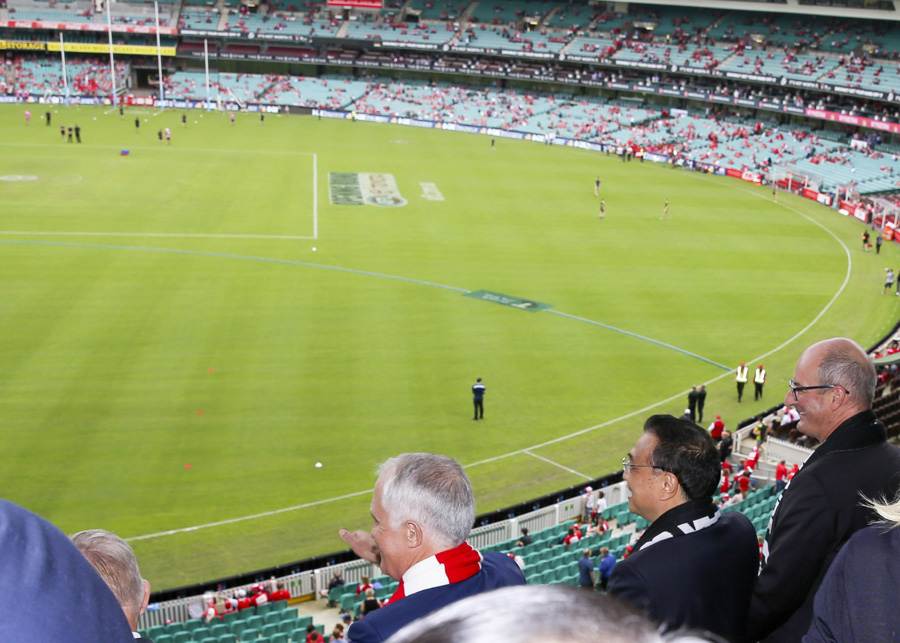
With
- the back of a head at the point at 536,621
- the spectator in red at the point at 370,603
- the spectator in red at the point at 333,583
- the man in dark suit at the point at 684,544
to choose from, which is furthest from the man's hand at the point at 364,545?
the spectator in red at the point at 333,583

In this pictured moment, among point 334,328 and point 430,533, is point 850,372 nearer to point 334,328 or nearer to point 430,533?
point 430,533

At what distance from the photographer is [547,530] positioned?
1952 centimetres

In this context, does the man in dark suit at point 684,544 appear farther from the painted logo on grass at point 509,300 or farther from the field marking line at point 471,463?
the painted logo on grass at point 509,300

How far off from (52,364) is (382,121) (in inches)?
2491

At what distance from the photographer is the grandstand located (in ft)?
238

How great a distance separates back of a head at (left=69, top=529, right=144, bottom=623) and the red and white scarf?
1160 mm

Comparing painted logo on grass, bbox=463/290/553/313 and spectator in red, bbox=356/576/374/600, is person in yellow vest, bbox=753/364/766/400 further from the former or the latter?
spectator in red, bbox=356/576/374/600

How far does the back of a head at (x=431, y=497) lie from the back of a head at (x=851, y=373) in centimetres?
325

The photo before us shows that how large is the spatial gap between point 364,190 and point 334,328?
23736mm

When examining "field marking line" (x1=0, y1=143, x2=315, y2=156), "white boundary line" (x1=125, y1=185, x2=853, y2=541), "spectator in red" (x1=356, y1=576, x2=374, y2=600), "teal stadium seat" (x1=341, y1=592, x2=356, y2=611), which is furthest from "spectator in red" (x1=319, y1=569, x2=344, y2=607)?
"field marking line" (x1=0, y1=143, x2=315, y2=156)

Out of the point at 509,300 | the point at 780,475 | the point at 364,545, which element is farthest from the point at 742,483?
the point at 364,545

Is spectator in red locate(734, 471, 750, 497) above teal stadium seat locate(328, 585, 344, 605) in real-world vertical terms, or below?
above

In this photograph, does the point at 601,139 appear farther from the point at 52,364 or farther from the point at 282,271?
the point at 52,364

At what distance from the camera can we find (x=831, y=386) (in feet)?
19.8
